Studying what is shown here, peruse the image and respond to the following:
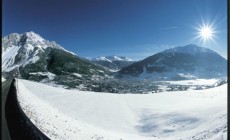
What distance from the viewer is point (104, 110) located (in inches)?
1980

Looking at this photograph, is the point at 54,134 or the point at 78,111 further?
the point at 78,111

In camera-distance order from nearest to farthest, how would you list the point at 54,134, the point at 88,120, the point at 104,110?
1. the point at 54,134
2. the point at 88,120
3. the point at 104,110

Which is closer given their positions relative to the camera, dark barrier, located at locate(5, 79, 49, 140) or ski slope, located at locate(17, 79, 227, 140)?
dark barrier, located at locate(5, 79, 49, 140)

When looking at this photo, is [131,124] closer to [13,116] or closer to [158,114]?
[158,114]

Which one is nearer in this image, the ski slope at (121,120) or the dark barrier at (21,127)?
the dark barrier at (21,127)

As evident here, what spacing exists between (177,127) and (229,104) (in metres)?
28.6

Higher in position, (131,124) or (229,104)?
(229,104)

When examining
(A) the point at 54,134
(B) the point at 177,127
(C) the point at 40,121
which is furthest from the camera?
(B) the point at 177,127

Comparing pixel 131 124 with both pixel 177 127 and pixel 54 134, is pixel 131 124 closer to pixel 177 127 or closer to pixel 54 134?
pixel 177 127

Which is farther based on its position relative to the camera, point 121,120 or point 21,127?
point 121,120

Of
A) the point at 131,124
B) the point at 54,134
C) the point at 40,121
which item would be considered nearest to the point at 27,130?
the point at 54,134

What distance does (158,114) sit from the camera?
148 feet

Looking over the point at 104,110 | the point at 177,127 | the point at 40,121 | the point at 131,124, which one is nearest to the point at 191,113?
the point at 177,127

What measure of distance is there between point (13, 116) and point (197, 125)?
20198mm
